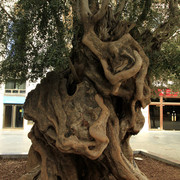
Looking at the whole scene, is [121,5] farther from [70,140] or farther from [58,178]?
[58,178]

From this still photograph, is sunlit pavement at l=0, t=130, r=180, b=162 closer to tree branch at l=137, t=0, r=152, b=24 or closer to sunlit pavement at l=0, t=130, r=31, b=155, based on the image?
sunlit pavement at l=0, t=130, r=31, b=155

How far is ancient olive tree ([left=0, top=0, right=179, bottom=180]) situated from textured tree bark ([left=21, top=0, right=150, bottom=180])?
2cm

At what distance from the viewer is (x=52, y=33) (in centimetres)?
451

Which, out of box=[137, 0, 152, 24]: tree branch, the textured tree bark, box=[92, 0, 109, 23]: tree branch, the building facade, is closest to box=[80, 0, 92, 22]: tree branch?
the textured tree bark

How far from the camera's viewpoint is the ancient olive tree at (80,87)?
366 centimetres

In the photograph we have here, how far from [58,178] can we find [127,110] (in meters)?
1.98

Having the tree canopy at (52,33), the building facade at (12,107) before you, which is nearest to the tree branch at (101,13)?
the tree canopy at (52,33)

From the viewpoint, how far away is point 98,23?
14.9ft

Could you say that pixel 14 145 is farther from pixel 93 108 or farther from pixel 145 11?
pixel 145 11

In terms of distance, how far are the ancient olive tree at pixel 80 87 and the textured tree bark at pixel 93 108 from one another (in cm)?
2

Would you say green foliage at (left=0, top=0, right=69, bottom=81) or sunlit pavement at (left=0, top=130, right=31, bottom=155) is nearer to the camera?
green foliage at (left=0, top=0, right=69, bottom=81)

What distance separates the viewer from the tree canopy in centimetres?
427

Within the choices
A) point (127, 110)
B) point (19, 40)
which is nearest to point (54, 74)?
point (19, 40)

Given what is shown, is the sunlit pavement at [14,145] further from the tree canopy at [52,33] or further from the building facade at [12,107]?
the building facade at [12,107]
